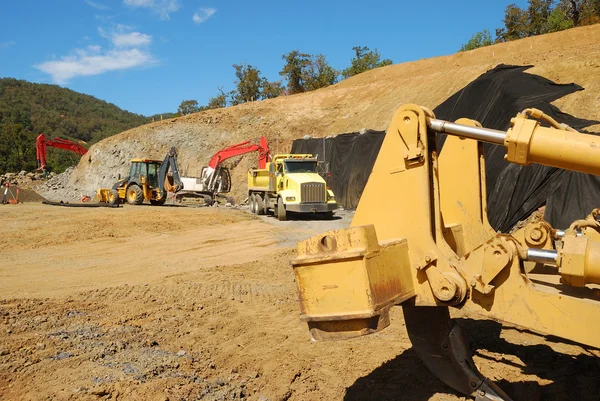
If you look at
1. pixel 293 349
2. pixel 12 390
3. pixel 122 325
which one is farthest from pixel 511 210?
pixel 12 390

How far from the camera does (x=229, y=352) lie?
192 inches

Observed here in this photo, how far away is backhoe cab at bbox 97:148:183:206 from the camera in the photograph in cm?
2588

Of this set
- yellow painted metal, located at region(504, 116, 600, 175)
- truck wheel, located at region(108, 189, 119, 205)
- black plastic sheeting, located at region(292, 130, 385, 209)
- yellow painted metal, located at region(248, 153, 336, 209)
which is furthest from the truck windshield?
yellow painted metal, located at region(504, 116, 600, 175)

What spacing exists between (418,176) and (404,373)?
2044 millimetres

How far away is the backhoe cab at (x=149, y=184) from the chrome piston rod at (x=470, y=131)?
23.6 meters

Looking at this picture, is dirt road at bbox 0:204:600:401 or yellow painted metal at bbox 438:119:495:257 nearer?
dirt road at bbox 0:204:600:401

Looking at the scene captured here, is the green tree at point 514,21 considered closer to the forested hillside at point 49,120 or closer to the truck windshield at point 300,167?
the truck windshield at point 300,167

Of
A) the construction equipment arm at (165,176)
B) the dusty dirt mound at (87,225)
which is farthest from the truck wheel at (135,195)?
the dusty dirt mound at (87,225)

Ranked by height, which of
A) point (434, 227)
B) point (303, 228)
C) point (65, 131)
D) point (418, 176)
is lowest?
point (303, 228)

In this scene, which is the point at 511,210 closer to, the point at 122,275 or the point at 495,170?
the point at 495,170

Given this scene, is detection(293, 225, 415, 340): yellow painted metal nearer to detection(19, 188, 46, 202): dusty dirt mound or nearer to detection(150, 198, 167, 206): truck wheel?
detection(150, 198, 167, 206): truck wheel

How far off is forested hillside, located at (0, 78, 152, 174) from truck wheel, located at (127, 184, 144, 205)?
41.5 m

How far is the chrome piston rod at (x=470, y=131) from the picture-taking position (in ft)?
9.12

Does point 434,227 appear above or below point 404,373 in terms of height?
above
